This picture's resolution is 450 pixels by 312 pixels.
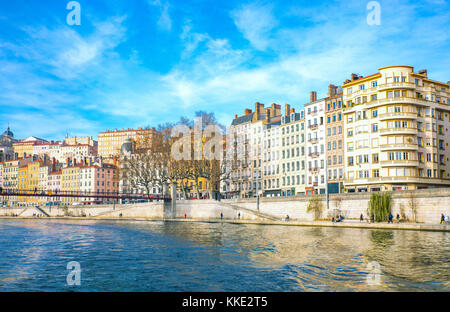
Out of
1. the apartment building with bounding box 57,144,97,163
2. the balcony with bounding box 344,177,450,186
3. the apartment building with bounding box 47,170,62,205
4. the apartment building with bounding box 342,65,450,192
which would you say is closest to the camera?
the balcony with bounding box 344,177,450,186

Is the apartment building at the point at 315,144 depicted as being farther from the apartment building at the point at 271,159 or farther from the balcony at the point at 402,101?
the balcony at the point at 402,101

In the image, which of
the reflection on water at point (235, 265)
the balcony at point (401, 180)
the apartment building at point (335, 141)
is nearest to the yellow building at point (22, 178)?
the apartment building at point (335, 141)

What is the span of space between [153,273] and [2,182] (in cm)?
16090

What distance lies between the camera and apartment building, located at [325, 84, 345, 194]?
219ft

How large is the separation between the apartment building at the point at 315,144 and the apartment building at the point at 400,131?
27.6 feet

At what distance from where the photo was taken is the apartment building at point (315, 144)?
70688 mm

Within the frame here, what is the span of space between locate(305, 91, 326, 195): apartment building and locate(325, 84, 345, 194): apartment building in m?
1.25

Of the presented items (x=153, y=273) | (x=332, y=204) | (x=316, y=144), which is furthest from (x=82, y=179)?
(x=153, y=273)

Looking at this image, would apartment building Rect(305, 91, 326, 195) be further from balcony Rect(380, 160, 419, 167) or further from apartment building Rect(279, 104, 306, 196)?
balcony Rect(380, 160, 419, 167)

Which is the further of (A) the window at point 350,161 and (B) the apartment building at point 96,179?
(B) the apartment building at point 96,179

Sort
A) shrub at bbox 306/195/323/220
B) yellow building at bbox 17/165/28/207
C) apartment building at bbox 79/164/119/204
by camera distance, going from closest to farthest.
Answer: shrub at bbox 306/195/323/220
apartment building at bbox 79/164/119/204
yellow building at bbox 17/165/28/207

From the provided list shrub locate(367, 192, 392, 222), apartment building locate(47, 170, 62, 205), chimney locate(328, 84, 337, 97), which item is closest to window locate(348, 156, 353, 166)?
chimney locate(328, 84, 337, 97)

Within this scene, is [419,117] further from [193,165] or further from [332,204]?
[193,165]

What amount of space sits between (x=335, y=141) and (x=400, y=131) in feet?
41.8
